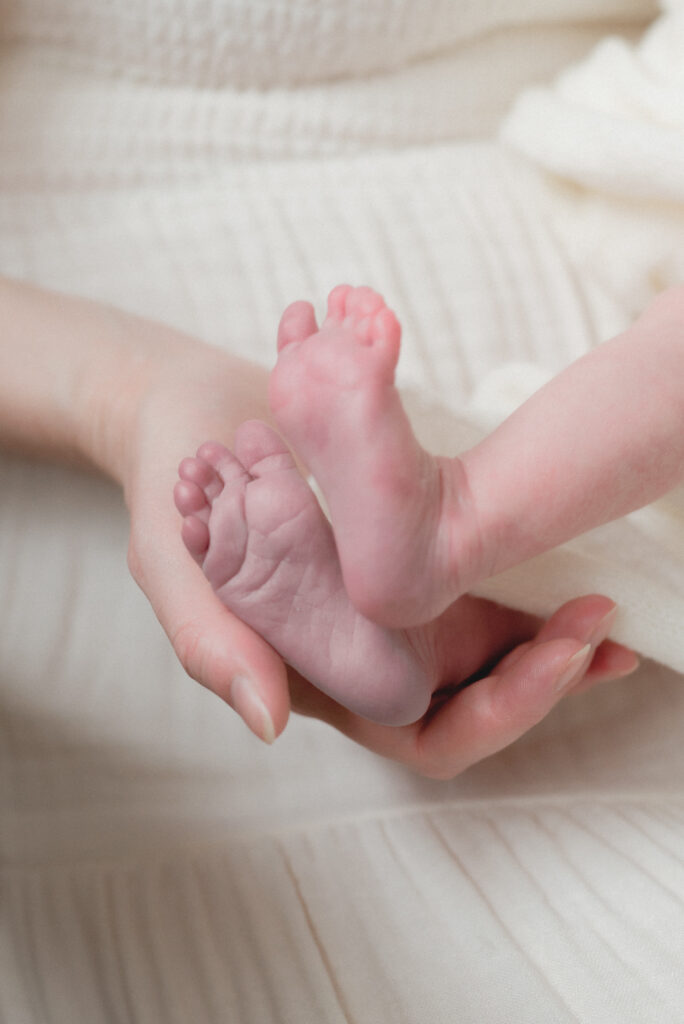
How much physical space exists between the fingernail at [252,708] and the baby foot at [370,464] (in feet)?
0.22

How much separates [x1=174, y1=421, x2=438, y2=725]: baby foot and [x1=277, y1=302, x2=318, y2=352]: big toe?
7cm

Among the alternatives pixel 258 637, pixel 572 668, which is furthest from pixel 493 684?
pixel 258 637

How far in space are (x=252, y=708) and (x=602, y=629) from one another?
9.7 inches

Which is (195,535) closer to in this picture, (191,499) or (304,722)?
(191,499)

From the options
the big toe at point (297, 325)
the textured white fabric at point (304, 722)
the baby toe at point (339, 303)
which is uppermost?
the baby toe at point (339, 303)

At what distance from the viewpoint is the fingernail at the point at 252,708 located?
45 cm

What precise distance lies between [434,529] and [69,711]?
39cm

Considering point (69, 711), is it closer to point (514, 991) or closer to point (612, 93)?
point (514, 991)

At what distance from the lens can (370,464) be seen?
435 millimetres

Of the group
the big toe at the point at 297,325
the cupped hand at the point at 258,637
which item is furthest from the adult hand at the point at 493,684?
the big toe at the point at 297,325

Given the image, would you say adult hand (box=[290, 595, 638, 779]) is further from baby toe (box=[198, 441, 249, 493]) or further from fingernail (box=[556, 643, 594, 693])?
baby toe (box=[198, 441, 249, 493])

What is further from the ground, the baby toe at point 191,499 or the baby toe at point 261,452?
the baby toe at point 261,452

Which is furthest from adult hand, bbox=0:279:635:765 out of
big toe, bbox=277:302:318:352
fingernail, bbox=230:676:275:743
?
big toe, bbox=277:302:318:352

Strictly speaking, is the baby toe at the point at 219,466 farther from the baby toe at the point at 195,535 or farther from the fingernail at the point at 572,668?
the fingernail at the point at 572,668
